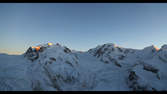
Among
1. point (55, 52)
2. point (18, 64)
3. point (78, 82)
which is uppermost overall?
point (55, 52)

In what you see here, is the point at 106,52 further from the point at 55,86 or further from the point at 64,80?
the point at 55,86

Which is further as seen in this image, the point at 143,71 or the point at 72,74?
the point at 72,74

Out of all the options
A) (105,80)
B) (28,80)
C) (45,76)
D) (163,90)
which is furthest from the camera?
(105,80)

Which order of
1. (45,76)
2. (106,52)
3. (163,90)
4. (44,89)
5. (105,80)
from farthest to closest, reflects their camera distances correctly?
(106,52) → (105,80) → (45,76) → (44,89) → (163,90)

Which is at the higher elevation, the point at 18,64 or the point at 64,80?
the point at 18,64

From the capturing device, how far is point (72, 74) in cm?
2394

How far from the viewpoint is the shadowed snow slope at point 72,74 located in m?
Result: 19.8

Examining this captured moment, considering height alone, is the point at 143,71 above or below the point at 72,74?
above

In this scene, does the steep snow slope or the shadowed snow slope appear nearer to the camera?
the steep snow slope

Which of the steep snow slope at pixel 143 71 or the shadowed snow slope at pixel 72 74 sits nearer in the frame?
the steep snow slope at pixel 143 71

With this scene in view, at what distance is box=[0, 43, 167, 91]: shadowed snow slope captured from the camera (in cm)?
1978

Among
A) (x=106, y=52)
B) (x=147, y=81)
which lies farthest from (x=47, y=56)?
(x=147, y=81)

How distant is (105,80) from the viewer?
23.8m

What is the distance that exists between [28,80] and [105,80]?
2027 centimetres
